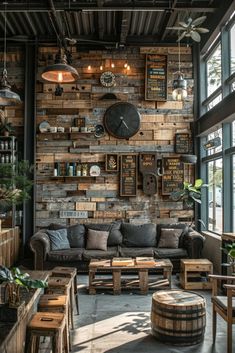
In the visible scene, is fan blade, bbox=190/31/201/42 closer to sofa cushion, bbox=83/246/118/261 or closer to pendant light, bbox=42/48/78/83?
pendant light, bbox=42/48/78/83

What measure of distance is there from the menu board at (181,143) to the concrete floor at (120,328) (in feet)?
11.4

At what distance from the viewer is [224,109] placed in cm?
635

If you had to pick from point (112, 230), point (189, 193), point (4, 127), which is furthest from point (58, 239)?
point (189, 193)

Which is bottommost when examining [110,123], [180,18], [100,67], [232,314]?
[232,314]

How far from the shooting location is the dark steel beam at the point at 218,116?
602cm

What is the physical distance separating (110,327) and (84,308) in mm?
781

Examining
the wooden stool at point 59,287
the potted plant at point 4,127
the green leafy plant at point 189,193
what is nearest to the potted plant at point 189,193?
the green leafy plant at point 189,193

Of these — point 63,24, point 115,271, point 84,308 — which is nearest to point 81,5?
point 63,24

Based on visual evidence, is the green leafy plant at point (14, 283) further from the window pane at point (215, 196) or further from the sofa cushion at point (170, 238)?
the window pane at point (215, 196)

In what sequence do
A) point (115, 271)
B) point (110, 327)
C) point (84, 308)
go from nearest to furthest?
point (110, 327) → point (84, 308) → point (115, 271)

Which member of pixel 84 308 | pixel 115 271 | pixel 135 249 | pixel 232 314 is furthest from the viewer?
pixel 135 249

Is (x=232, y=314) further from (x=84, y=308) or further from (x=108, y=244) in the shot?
(x=108, y=244)

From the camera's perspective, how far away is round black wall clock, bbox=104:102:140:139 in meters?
8.22

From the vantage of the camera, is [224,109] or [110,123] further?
[110,123]
